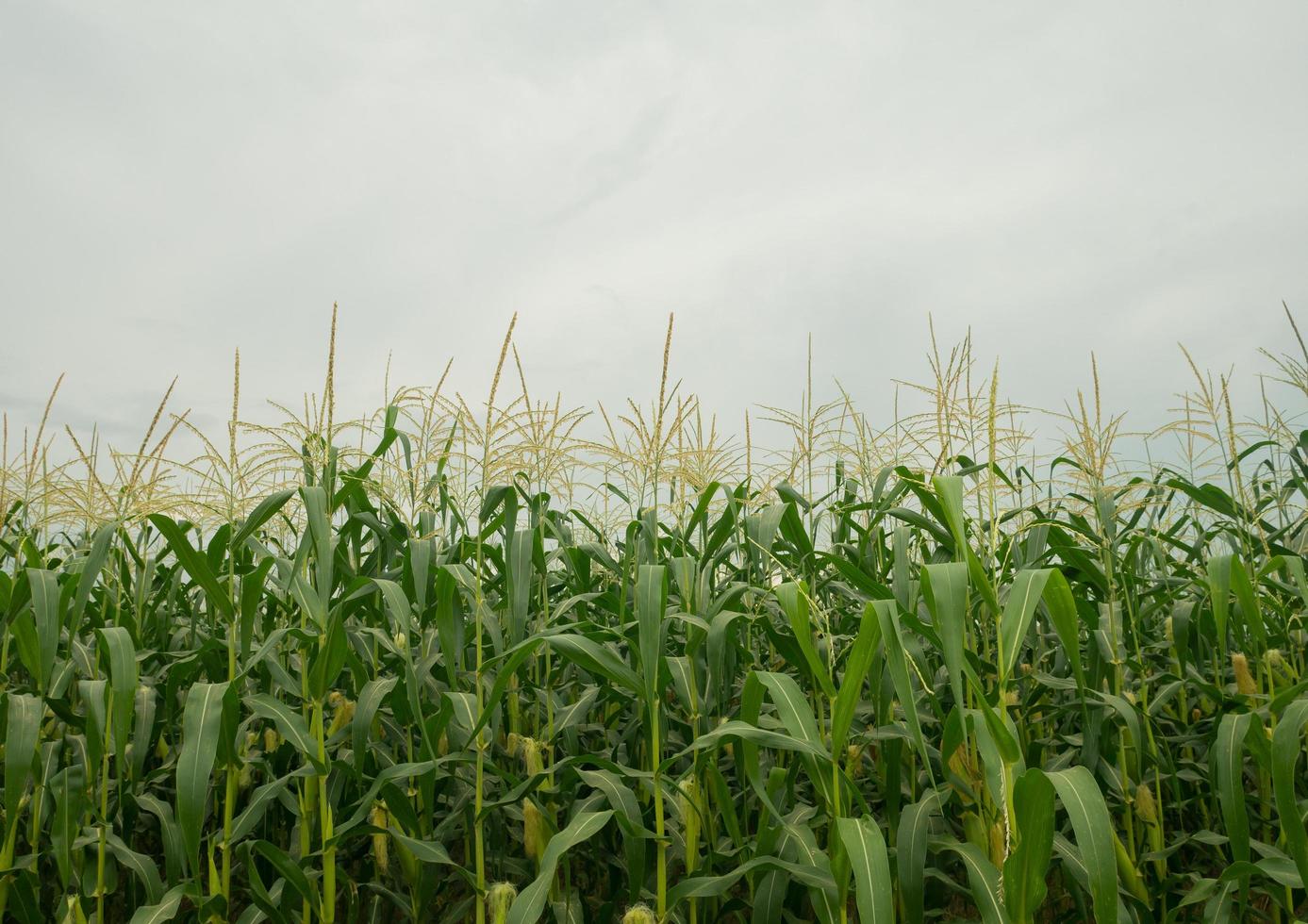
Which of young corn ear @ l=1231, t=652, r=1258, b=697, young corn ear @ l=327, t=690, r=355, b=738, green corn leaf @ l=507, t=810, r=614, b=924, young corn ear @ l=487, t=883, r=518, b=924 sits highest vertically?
young corn ear @ l=1231, t=652, r=1258, b=697

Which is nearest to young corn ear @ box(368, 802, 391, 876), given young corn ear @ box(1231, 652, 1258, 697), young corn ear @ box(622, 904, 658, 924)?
young corn ear @ box(622, 904, 658, 924)

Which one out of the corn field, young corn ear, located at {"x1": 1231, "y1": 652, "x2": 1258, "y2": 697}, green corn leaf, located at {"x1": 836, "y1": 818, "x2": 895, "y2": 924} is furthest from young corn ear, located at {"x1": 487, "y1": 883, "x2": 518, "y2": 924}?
young corn ear, located at {"x1": 1231, "y1": 652, "x2": 1258, "y2": 697}

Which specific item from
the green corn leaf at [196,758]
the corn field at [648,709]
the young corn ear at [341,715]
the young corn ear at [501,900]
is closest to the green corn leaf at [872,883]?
the corn field at [648,709]

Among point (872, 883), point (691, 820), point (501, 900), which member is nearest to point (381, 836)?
point (501, 900)

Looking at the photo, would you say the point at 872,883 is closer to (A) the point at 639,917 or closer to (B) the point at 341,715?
(A) the point at 639,917

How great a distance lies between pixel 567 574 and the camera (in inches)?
166

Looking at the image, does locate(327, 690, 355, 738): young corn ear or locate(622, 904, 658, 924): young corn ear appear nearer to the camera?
locate(622, 904, 658, 924): young corn ear

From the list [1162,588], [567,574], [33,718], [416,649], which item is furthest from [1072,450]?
[33,718]

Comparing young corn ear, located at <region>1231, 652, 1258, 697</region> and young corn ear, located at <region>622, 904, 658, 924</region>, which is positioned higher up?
young corn ear, located at <region>1231, 652, 1258, 697</region>

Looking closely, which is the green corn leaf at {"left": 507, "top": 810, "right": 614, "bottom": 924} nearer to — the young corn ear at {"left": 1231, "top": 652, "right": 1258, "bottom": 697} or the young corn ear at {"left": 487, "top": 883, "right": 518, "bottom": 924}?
the young corn ear at {"left": 487, "top": 883, "right": 518, "bottom": 924}

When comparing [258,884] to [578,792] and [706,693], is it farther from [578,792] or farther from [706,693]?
[706,693]

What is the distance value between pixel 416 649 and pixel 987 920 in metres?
2.39

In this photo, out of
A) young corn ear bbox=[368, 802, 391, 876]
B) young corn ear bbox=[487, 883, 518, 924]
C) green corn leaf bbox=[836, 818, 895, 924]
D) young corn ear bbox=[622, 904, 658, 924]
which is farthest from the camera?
young corn ear bbox=[368, 802, 391, 876]

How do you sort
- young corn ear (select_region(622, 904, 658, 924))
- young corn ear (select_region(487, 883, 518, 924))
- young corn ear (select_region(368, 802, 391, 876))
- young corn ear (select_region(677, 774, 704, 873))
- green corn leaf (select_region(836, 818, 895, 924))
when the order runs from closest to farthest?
green corn leaf (select_region(836, 818, 895, 924)), young corn ear (select_region(622, 904, 658, 924)), young corn ear (select_region(487, 883, 518, 924)), young corn ear (select_region(677, 774, 704, 873)), young corn ear (select_region(368, 802, 391, 876))
